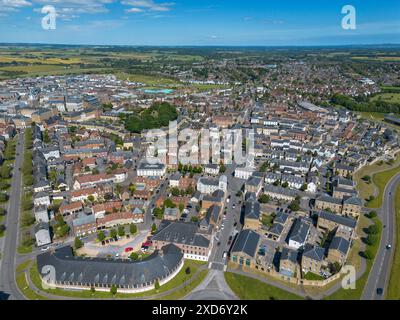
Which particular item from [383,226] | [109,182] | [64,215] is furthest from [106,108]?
[383,226]

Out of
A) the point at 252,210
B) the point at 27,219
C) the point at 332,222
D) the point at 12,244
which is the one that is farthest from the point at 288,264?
the point at 27,219

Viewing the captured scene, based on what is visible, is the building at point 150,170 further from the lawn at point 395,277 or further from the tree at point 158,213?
the lawn at point 395,277

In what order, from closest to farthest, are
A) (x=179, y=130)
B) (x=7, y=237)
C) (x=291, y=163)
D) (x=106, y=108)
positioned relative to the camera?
(x=7, y=237)
(x=291, y=163)
(x=179, y=130)
(x=106, y=108)

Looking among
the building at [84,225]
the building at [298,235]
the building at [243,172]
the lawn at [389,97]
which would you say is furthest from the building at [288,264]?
the lawn at [389,97]

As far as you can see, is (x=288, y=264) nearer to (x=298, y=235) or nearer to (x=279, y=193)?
(x=298, y=235)

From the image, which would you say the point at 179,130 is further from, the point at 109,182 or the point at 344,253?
the point at 344,253
